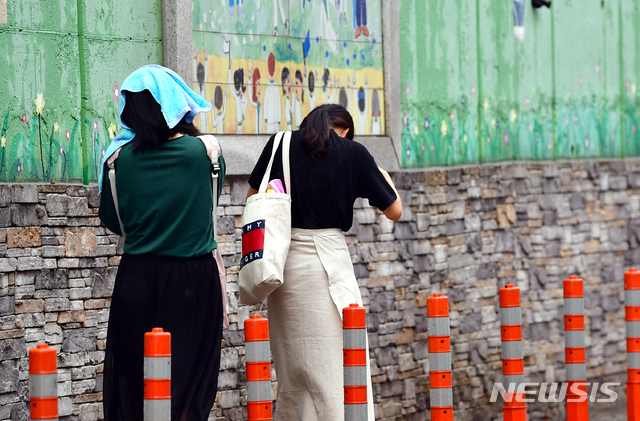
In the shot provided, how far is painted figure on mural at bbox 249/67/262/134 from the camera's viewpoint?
23.9 ft

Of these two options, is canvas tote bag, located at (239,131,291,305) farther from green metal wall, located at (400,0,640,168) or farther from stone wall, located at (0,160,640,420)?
green metal wall, located at (400,0,640,168)

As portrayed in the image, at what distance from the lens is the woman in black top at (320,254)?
5.51 m

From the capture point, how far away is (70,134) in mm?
6266

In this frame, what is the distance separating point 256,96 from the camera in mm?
7297

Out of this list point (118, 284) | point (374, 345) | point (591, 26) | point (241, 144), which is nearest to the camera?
point (118, 284)

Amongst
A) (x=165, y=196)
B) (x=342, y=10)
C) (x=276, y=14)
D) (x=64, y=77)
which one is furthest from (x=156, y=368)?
(x=342, y=10)

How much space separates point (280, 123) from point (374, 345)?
173 centimetres

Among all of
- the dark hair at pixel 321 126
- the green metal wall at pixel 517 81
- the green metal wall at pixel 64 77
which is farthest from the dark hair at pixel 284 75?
the dark hair at pixel 321 126

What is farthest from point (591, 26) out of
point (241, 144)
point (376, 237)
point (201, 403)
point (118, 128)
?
point (201, 403)

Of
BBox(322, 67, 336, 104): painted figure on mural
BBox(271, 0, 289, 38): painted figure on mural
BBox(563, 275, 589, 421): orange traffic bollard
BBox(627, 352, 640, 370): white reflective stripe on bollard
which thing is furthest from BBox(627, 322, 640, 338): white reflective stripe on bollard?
BBox(271, 0, 289, 38): painted figure on mural

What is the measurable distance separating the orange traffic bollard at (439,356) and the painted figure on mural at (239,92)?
2.22m

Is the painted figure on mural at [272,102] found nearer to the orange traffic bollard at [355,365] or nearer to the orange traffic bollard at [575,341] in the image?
the orange traffic bollard at [575,341]

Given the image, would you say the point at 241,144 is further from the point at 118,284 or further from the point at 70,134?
the point at 118,284

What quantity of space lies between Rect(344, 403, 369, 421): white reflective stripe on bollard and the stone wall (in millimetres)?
1769
